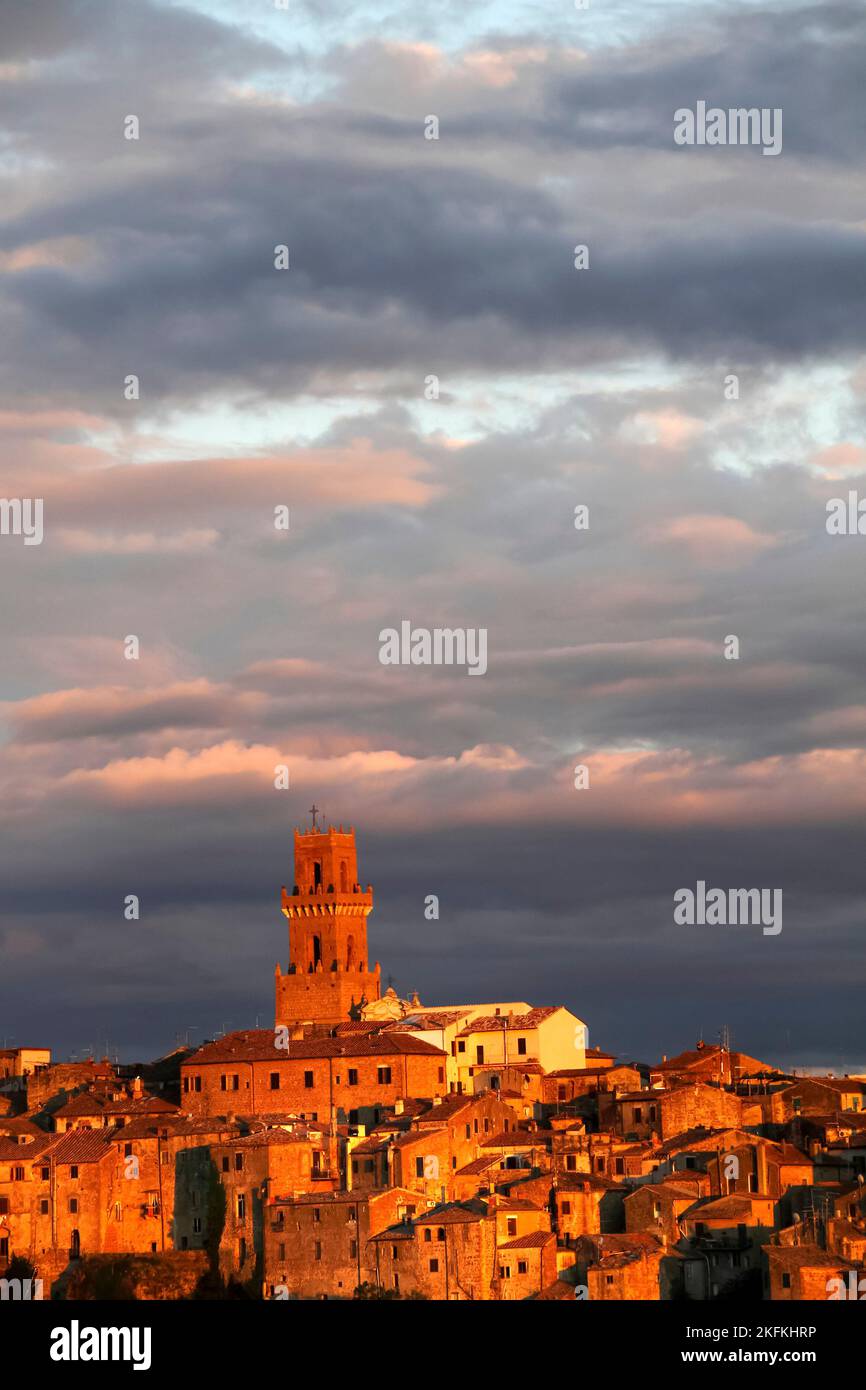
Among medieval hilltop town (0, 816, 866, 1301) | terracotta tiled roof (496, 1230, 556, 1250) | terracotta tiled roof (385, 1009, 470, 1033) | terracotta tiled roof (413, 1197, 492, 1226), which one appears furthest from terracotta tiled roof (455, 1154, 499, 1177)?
terracotta tiled roof (385, 1009, 470, 1033)

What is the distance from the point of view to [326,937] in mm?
188375

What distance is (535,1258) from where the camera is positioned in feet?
461

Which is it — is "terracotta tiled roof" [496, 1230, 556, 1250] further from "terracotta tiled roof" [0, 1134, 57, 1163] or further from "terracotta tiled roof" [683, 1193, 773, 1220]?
"terracotta tiled roof" [0, 1134, 57, 1163]

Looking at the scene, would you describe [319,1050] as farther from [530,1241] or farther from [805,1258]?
[805,1258]

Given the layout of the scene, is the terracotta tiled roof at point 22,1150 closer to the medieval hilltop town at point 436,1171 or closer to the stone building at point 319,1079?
the medieval hilltop town at point 436,1171

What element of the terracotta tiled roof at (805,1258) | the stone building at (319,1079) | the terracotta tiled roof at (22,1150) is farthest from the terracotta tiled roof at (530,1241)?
the terracotta tiled roof at (22,1150)

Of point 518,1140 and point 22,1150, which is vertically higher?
point 518,1140

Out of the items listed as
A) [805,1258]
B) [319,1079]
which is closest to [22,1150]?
[319,1079]

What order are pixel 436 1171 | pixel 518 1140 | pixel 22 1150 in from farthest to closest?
1. pixel 518 1140
2. pixel 22 1150
3. pixel 436 1171

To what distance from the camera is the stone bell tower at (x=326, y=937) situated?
18562cm

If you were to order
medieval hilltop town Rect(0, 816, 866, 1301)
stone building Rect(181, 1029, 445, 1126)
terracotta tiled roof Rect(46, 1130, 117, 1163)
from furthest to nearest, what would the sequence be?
stone building Rect(181, 1029, 445, 1126) → terracotta tiled roof Rect(46, 1130, 117, 1163) → medieval hilltop town Rect(0, 816, 866, 1301)

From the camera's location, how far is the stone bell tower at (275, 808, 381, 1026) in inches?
7308
